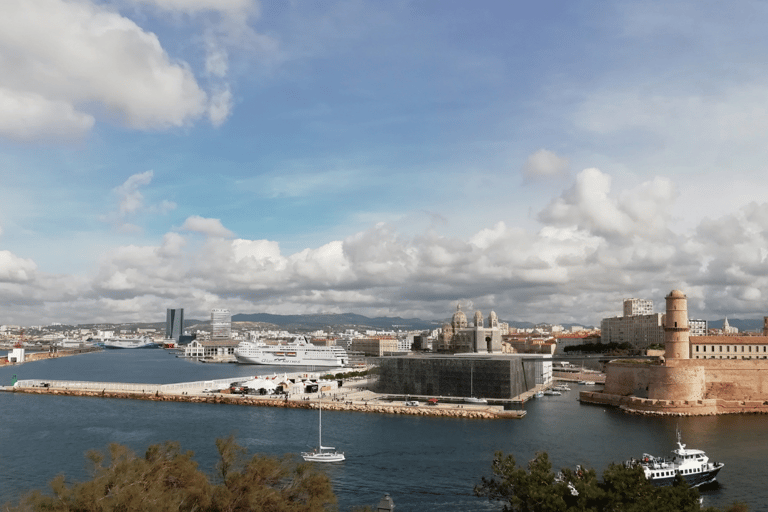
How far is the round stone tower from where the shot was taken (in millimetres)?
40719

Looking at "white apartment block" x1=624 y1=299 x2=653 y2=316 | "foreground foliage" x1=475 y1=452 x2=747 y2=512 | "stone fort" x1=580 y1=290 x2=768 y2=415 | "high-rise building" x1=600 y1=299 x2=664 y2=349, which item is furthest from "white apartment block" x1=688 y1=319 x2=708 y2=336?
"foreground foliage" x1=475 y1=452 x2=747 y2=512

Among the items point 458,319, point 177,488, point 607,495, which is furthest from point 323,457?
point 458,319

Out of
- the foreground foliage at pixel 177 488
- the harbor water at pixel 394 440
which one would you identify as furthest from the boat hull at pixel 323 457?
the foreground foliage at pixel 177 488

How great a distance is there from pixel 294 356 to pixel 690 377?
6856cm

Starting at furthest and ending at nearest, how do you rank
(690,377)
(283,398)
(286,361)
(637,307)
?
1. (637,307)
2. (286,361)
3. (283,398)
4. (690,377)

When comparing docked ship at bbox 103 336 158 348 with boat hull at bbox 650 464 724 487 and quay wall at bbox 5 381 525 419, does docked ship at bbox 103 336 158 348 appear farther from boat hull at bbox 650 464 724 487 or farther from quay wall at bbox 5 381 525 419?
boat hull at bbox 650 464 724 487

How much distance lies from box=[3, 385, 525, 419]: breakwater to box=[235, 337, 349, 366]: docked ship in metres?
48.0

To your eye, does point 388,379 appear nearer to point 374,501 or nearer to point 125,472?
point 374,501

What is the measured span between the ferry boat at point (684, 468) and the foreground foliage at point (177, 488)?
14.4m

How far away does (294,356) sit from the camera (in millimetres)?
97812

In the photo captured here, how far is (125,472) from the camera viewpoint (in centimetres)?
1092

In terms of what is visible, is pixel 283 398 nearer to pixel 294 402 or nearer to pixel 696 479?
pixel 294 402

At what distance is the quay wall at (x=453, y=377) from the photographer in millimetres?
41719

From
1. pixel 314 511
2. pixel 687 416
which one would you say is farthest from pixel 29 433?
pixel 687 416
